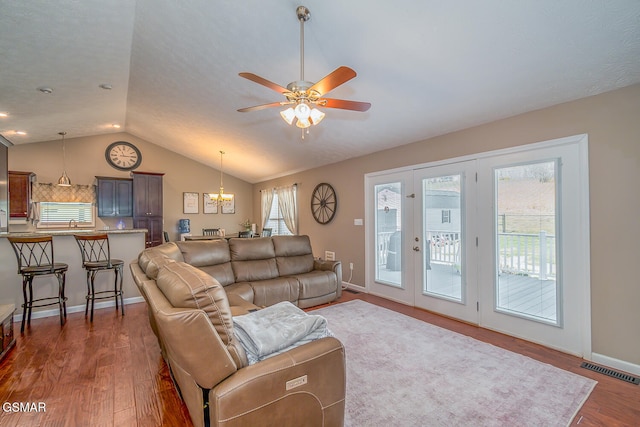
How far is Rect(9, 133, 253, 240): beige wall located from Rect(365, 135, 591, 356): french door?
571 centimetres

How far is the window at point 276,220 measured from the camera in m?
7.67

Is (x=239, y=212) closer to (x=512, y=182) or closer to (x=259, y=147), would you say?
(x=259, y=147)

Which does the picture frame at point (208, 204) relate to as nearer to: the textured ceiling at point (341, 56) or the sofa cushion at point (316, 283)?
the textured ceiling at point (341, 56)

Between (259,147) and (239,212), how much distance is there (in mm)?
3512

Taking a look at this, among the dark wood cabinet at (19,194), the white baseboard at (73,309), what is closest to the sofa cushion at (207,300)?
the white baseboard at (73,309)

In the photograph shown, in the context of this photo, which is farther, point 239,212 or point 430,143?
point 239,212

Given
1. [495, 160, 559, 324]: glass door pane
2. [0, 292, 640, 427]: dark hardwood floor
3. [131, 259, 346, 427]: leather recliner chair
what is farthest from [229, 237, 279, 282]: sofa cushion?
[495, 160, 559, 324]: glass door pane

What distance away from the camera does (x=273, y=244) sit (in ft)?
14.7

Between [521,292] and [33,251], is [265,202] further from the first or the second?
[521,292]

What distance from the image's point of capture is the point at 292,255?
462cm

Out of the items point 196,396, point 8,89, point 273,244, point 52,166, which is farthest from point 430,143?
point 52,166

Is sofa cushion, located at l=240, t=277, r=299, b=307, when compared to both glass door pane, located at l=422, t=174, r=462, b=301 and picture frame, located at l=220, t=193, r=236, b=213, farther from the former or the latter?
picture frame, located at l=220, t=193, r=236, b=213

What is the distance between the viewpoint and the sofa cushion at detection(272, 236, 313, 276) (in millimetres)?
4409

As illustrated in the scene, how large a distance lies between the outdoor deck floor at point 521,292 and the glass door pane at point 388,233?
0.83m
